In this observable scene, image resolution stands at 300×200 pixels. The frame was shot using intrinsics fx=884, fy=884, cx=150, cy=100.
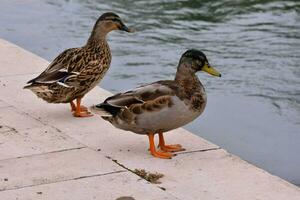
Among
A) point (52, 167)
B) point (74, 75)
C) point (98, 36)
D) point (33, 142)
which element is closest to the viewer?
point (52, 167)

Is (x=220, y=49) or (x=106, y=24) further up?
(x=106, y=24)

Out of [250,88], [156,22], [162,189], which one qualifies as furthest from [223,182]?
[156,22]

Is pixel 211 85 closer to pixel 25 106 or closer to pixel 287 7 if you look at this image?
pixel 25 106

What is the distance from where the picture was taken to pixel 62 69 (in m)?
7.52

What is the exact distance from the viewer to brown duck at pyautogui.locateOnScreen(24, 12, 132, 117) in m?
7.48

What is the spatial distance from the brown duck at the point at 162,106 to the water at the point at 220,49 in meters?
0.77

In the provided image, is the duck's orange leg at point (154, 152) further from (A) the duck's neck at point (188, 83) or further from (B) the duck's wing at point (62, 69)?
(B) the duck's wing at point (62, 69)

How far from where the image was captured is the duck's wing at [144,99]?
21.5 ft

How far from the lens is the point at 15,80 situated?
28.9 feet

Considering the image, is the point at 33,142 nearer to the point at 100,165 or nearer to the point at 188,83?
the point at 100,165

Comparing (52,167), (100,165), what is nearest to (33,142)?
(52,167)

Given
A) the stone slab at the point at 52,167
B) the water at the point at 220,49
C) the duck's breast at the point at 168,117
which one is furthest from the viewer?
the water at the point at 220,49

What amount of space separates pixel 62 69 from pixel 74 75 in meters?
0.13

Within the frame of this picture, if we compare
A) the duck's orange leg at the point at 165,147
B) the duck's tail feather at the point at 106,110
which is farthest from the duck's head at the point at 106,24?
the duck's orange leg at the point at 165,147
